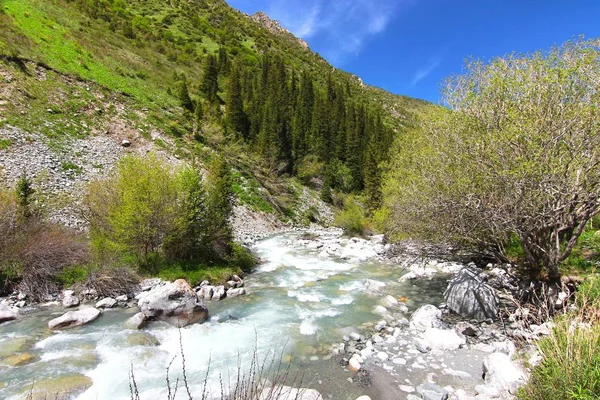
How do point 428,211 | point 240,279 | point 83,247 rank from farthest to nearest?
point 240,279 < point 83,247 < point 428,211

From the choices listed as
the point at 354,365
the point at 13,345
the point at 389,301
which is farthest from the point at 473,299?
the point at 13,345

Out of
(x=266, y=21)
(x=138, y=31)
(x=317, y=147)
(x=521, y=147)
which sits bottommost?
(x=521, y=147)

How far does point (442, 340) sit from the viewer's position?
28.5 feet

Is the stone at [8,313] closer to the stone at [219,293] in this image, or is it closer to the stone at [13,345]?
the stone at [13,345]

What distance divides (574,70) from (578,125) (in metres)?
1.39

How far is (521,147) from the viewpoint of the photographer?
349 inches

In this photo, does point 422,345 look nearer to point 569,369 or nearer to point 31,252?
point 569,369

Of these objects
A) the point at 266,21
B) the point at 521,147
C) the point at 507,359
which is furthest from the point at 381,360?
the point at 266,21

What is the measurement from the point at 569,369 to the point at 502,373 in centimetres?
264

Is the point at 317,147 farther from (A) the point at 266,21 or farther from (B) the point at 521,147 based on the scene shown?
(A) the point at 266,21

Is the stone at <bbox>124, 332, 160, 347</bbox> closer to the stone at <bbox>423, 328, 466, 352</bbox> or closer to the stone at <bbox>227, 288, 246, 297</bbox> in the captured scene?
the stone at <bbox>227, 288, 246, 297</bbox>

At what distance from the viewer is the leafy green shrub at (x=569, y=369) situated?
13.7 ft

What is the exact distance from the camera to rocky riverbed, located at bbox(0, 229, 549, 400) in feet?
23.0

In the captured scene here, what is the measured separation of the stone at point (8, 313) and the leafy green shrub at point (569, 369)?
1328 cm
